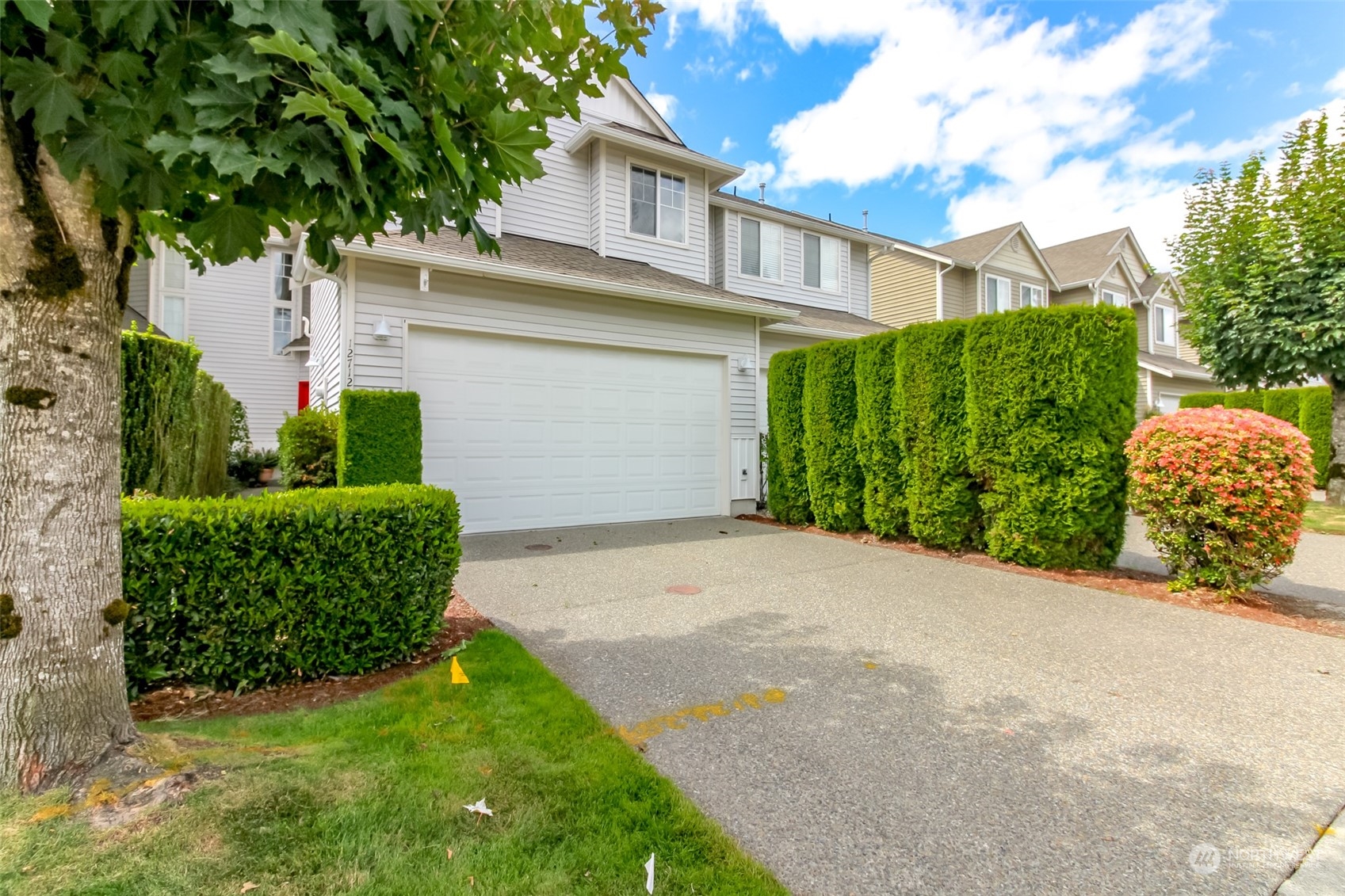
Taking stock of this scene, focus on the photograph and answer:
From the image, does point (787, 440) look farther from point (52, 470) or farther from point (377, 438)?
point (52, 470)

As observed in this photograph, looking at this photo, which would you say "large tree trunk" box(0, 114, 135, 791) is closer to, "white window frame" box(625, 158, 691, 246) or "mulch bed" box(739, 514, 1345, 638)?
"mulch bed" box(739, 514, 1345, 638)

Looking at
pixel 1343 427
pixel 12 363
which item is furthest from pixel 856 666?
pixel 1343 427

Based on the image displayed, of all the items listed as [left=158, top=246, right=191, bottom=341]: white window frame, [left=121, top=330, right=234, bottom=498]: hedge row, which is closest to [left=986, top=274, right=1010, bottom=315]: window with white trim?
[left=121, top=330, right=234, bottom=498]: hedge row

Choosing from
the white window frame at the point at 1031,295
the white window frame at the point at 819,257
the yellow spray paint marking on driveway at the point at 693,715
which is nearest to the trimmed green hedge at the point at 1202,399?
the white window frame at the point at 1031,295

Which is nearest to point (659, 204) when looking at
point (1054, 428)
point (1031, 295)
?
point (1054, 428)

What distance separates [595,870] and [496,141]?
2.50m

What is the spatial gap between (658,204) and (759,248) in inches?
111

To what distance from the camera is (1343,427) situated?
34.6 feet

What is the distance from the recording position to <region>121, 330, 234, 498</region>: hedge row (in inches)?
204

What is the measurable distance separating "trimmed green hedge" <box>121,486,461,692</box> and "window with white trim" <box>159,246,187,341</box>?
43.8ft

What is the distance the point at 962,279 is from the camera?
17141mm

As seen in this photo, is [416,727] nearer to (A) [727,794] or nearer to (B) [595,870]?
(B) [595,870]

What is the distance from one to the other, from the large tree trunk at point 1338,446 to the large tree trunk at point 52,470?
52.7 feet

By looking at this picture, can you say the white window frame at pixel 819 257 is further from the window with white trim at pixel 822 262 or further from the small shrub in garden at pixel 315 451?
the small shrub in garden at pixel 315 451
